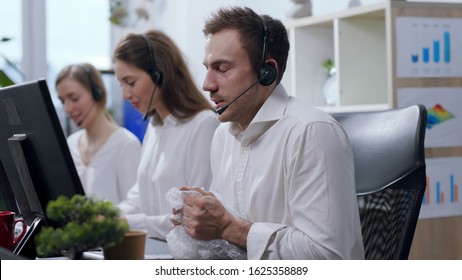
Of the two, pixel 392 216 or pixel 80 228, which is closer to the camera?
pixel 80 228

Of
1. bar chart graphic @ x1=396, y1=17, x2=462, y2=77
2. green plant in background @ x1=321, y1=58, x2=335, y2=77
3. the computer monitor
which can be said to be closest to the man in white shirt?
the computer monitor

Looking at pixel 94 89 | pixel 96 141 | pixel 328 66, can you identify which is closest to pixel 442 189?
pixel 328 66

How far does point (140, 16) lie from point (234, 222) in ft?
11.7

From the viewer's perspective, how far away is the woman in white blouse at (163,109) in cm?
237

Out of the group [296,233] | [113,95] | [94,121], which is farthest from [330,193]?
[113,95]

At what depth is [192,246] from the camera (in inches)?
52.8

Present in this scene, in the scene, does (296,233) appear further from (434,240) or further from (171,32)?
(171,32)

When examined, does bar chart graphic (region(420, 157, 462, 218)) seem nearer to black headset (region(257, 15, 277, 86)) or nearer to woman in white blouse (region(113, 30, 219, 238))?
woman in white blouse (region(113, 30, 219, 238))

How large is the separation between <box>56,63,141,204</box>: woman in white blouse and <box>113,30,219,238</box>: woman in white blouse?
0.52 m

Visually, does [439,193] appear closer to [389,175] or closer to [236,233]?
[389,175]

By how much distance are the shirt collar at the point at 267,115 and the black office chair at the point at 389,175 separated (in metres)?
0.21

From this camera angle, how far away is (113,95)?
14.7 ft

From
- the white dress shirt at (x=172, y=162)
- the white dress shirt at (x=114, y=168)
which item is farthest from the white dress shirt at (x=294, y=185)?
the white dress shirt at (x=114, y=168)

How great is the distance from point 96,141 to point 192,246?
190cm
